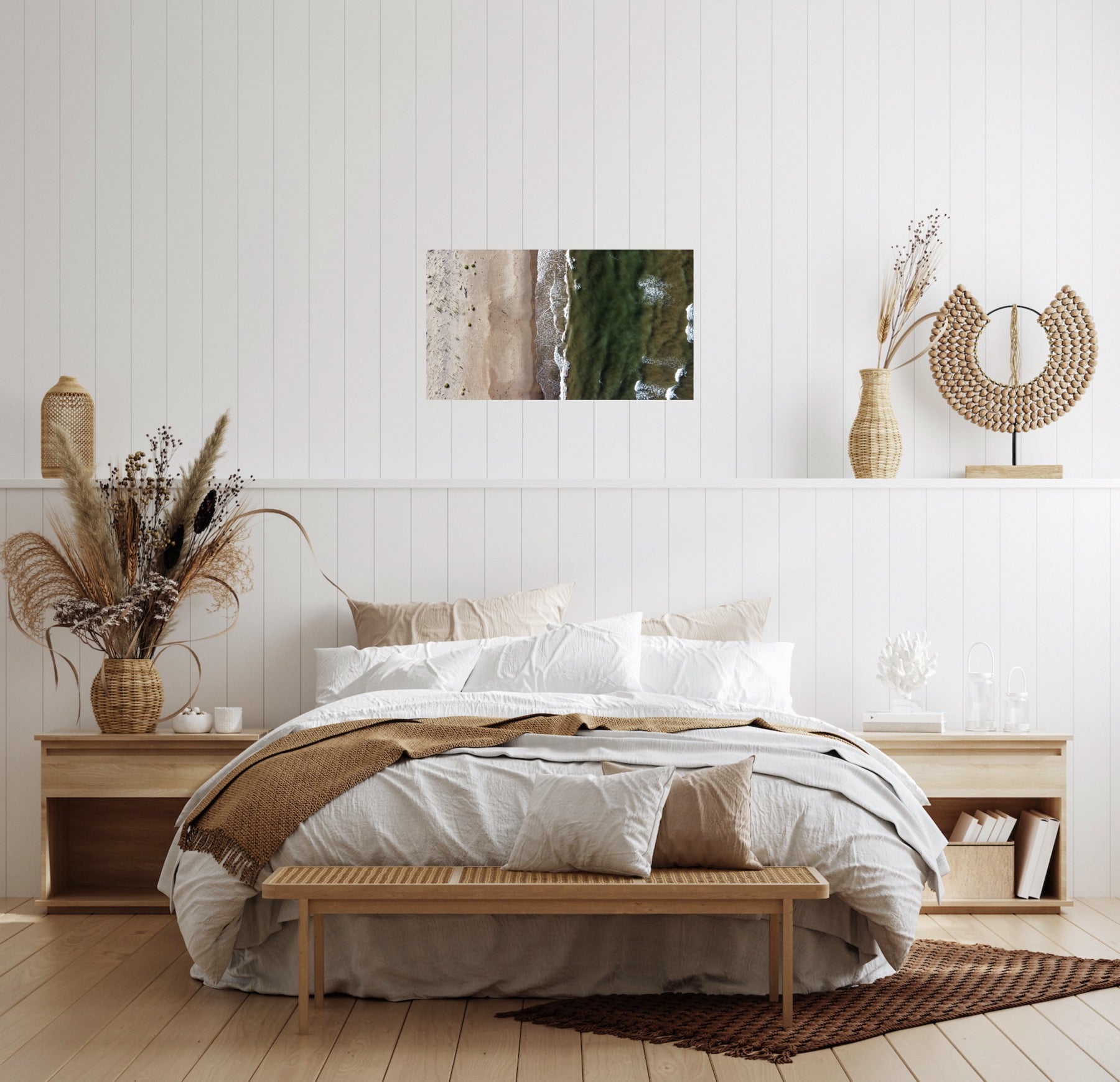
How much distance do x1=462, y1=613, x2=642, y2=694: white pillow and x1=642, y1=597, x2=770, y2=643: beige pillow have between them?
0.28m

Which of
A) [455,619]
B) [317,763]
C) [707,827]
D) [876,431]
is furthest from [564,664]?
[876,431]

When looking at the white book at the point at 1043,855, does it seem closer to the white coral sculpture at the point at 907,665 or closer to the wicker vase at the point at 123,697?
the white coral sculpture at the point at 907,665

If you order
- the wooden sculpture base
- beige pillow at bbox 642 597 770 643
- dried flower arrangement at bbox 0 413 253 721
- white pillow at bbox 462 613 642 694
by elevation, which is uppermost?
the wooden sculpture base

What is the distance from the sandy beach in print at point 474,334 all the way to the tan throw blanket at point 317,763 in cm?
169

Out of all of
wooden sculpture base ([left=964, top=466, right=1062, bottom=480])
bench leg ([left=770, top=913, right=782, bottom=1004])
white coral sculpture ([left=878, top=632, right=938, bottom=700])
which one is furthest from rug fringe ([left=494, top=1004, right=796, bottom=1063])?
wooden sculpture base ([left=964, top=466, right=1062, bottom=480])

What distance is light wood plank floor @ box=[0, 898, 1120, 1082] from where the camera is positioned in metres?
2.50

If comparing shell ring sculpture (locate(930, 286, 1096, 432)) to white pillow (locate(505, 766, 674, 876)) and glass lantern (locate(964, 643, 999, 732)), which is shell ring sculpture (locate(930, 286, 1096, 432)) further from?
white pillow (locate(505, 766, 674, 876))

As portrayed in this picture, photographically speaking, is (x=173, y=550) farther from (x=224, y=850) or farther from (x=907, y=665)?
(x=907, y=665)

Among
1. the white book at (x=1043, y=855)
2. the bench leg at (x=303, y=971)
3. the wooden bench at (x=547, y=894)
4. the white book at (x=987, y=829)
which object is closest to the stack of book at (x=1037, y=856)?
the white book at (x=1043, y=855)

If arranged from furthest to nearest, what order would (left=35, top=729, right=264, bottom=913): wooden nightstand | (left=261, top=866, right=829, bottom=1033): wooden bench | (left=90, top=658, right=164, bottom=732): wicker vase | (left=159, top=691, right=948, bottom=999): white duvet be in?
(left=90, top=658, right=164, bottom=732): wicker vase < (left=35, top=729, right=264, bottom=913): wooden nightstand < (left=159, top=691, right=948, bottom=999): white duvet < (left=261, top=866, right=829, bottom=1033): wooden bench

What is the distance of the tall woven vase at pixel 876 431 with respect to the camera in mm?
4461

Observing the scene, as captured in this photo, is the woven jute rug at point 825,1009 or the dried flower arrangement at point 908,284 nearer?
the woven jute rug at point 825,1009

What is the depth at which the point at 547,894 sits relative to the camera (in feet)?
8.60

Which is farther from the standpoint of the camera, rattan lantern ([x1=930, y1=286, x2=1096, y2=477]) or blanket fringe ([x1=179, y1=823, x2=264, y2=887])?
rattan lantern ([x1=930, y1=286, x2=1096, y2=477])
